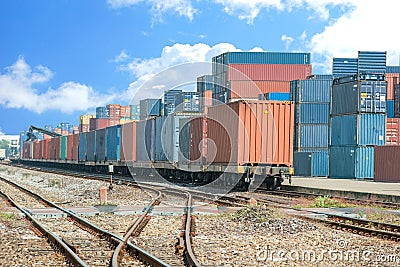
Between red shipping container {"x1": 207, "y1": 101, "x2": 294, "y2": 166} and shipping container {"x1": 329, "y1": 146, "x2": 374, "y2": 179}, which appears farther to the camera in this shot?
shipping container {"x1": 329, "y1": 146, "x2": 374, "y2": 179}

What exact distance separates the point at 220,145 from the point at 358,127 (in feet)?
54.1

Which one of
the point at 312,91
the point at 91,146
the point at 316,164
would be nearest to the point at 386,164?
the point at 316,164

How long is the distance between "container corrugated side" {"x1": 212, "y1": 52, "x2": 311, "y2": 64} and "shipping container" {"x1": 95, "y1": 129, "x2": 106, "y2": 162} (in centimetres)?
2075

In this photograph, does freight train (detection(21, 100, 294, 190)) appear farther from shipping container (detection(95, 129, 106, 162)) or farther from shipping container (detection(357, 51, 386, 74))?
shipping container (detection(357, 51, 386, 74))

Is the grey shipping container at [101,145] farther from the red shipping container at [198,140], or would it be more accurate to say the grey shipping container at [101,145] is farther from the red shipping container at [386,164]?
the red shipping container at [386,164]

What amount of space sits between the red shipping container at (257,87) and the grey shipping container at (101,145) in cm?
1655

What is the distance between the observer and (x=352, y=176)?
123ft

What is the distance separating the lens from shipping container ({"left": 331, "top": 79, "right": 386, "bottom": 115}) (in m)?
38.3

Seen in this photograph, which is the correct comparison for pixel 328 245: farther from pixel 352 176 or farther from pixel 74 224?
pixel 352 176

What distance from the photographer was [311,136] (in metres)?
43.8

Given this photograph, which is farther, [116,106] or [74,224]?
[116,106]

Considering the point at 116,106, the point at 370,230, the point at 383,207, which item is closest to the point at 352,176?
the point at 383,207

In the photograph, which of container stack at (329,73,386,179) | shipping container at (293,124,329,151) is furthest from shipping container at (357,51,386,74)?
container stack at (329,73,386,179)

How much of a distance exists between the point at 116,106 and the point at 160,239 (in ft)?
295
